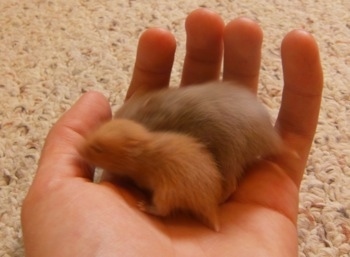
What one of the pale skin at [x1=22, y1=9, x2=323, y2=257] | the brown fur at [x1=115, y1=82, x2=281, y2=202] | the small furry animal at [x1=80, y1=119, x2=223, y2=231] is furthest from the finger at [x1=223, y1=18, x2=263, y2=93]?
the small furry animal at [x1=80, y1=119, x2=223, y2=231]

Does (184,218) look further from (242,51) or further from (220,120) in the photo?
(242,51)

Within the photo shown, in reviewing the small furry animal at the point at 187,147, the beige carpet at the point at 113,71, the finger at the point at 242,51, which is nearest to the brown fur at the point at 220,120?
the small furry animal at the point at 187,147

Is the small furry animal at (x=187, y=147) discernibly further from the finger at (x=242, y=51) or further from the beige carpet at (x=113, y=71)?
the beige carpet at (x=113, y=71)

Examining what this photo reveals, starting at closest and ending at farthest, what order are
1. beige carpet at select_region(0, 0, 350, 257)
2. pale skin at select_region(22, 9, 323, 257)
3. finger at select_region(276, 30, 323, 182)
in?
pale skin at select_region(22, 9, 323, 257), finger at select_region(276, 30, 323, 182), beige carpet at select_region(0, 0, 350, 257)

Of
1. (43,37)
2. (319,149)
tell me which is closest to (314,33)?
(319,149)

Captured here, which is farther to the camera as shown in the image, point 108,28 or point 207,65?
point 108,28

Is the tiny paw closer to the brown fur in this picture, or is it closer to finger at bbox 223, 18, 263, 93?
the brown fur

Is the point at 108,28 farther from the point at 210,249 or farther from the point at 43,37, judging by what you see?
the point at 210,249
